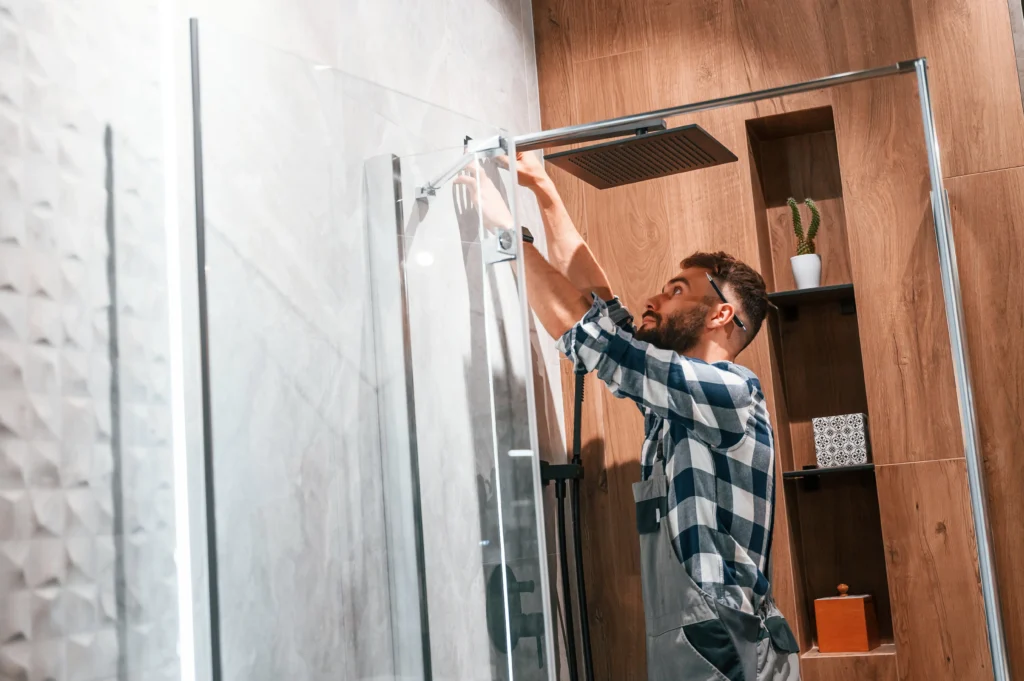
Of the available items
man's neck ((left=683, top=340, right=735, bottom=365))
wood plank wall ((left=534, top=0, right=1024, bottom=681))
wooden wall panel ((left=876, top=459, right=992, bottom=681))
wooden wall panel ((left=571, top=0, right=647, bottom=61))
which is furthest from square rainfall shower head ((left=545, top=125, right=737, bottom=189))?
wooden wall panel ((left=571, top=0, right=647, bottom=61))

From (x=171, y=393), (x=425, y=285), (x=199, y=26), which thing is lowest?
(x=171, y=393)

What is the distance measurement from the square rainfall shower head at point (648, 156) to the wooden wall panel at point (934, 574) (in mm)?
526

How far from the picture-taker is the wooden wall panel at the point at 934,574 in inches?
51.4

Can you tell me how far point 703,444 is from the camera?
4.39 ft

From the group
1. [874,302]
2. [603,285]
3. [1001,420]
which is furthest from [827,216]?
[1001,420]

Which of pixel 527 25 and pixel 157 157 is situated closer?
pixel 157 157

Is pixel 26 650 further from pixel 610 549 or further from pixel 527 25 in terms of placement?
pixel 527 25

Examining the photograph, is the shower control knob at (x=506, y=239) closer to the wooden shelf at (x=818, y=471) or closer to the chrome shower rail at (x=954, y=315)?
the chrome shower rail at (x=954, y=315)

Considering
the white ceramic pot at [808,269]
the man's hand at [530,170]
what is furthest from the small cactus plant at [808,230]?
the man's hand at [530,170]

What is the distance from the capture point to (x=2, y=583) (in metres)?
0.87

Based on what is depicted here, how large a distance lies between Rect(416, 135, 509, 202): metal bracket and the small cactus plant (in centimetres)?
43

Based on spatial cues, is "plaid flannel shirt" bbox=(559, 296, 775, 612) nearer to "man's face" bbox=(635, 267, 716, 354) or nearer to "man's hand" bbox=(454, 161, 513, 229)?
"man's face" bbox=(635, 267, 716, 354)

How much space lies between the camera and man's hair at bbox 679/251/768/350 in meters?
1.38

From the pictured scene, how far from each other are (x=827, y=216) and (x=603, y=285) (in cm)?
34
